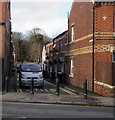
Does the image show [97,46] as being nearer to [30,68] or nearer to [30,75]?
[30,75]

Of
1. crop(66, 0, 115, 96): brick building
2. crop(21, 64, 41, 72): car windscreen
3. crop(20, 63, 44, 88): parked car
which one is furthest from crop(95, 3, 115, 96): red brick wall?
crop(21, 64, 41, 72): car windscreen

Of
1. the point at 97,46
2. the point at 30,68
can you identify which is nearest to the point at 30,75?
the point at 30,68

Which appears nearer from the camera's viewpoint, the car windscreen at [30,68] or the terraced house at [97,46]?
the terraced house at [97,46]

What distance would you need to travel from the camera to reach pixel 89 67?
63.8 feet

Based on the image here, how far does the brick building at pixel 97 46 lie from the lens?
54.5 feet

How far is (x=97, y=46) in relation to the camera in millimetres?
18328

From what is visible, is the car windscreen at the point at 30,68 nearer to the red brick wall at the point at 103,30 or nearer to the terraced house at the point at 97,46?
the terraced house at the point at 97,46

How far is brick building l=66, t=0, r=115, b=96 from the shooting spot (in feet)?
54.5

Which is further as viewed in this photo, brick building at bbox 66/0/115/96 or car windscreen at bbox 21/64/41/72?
car windscreen at bbox 21/64/41/72

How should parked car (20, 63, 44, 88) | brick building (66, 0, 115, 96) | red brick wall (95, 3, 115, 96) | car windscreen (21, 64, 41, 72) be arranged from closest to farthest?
brick building (66, 0, 115, 96) → red brick wall (95, 3, 115, 96) → parked car (20, 63, 44, 88) → car windscreen (21, 64, 41, 72)

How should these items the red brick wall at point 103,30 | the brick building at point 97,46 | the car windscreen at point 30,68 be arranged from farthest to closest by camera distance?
the car windscreen at point 30,68
the red brick wall at point 103,30
the brick building at point 97,46

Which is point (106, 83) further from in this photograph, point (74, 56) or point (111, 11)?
point (74, 56)

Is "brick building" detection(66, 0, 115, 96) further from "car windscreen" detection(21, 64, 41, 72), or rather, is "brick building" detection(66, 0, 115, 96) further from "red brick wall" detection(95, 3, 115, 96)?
"car windscreen" detection(21, 64, 41, 72)

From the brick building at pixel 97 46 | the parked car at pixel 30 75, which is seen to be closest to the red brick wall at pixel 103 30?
the brick building at pixel 97 46
